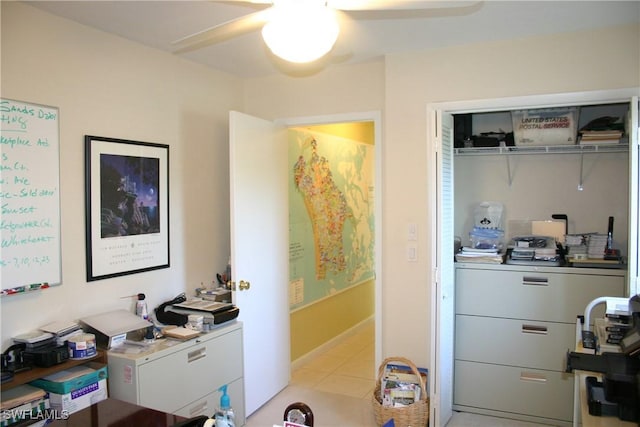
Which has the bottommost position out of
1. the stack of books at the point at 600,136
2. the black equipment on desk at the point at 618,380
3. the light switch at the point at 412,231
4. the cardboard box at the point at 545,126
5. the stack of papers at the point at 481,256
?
the black equipment on desk at the point at 618,380

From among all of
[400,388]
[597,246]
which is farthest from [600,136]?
[400,388]

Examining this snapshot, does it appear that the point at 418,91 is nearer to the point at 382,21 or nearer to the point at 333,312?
the point at 382,21

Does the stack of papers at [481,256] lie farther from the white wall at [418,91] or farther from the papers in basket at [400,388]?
the papers in basket at [400,388]

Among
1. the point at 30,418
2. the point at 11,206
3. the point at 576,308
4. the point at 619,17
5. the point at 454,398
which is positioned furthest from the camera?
the point at 454,398

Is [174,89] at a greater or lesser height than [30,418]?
greater

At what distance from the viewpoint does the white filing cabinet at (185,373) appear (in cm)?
245

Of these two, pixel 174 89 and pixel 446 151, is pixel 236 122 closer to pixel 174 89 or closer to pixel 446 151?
pixel 174 89

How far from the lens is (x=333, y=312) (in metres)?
4.87

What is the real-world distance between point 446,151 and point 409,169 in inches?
10.4

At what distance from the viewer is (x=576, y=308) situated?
3.19 meters

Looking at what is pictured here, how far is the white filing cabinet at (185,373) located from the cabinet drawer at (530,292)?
1.61 metres

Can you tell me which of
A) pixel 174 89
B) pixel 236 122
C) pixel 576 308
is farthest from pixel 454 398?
pixel 174 89

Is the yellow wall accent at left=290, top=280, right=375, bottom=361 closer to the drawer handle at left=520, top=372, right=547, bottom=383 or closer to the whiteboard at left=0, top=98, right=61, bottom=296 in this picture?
the drawer handle at left=520, top=372, right=547, bottom=383

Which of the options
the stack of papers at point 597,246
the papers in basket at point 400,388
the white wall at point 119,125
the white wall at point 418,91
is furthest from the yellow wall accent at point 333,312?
the stack of papers at point 597,246
